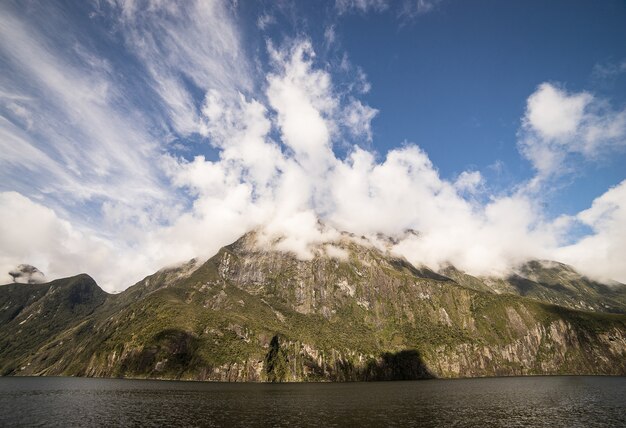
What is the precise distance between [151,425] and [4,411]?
5335 centimetres

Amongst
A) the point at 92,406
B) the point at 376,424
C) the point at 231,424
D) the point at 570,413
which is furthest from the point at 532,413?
the point at 92,406

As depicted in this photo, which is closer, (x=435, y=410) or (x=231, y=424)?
(x=231, y=424)

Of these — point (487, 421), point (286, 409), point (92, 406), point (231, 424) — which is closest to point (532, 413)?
point (487, 421)

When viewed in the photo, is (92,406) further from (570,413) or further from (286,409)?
(570,413)

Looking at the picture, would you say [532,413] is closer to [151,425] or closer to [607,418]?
[607,418]

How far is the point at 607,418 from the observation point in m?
92.1

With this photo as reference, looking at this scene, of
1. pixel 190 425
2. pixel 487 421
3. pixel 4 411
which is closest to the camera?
pixel 190 425

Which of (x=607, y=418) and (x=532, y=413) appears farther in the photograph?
(x=532, y=413)

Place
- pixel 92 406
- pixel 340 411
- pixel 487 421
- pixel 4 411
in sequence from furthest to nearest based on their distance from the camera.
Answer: pixel 92 406, pixel 340 411, pixel 4 411, pixel 487 421

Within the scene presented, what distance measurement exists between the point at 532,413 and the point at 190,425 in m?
93.0

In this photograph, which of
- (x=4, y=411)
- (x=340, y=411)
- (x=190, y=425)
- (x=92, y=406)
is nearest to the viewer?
(x=190, y=425)

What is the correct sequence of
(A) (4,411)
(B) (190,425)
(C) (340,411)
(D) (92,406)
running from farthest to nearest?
(D) (92,406) → (C) (340,411) → (A) (4,411) → (B) (190,425)

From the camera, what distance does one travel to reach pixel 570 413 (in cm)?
10169

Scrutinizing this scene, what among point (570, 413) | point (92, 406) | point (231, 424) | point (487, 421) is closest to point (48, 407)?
point (92, 406)
